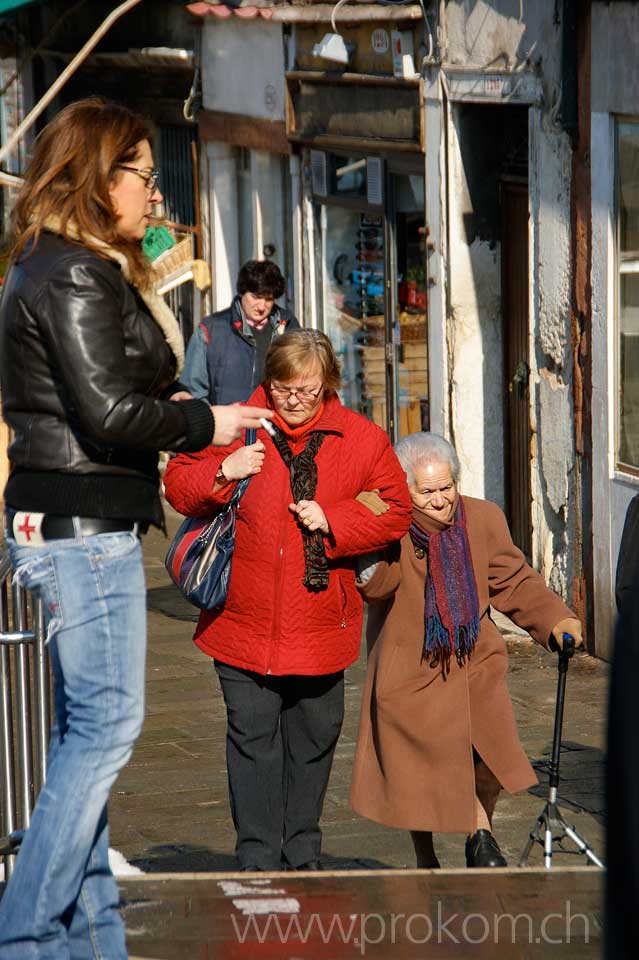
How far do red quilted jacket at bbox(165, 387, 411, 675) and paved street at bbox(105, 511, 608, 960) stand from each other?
2.35 feet

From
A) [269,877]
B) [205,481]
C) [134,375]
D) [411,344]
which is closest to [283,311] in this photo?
[411,344]

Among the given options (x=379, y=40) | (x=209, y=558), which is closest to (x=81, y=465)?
(x=209, y=558)

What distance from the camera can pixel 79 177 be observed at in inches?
145

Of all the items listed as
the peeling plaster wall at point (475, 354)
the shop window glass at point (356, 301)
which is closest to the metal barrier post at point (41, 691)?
the peeling plaster wall at point (475, 354)

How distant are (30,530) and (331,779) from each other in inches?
144

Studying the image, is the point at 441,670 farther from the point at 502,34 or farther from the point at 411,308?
the point at 411,308

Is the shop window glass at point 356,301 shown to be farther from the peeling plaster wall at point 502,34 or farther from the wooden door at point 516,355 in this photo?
the peeling plaster wall at point 502,34

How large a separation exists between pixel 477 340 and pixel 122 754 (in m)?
7.34

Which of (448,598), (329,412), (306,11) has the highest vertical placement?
(306,11)

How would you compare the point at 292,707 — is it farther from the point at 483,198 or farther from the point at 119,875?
the point at 483,198

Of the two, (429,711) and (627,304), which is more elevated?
(627,304)

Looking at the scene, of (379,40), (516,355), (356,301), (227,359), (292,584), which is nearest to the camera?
(292,584)

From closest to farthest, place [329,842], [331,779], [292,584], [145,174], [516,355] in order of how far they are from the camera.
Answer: [145,174], [292,584], [329,842], [331,779], [516,355]

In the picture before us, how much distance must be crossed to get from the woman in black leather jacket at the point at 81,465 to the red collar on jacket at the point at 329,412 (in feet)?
5.23
